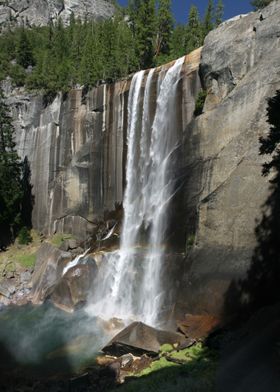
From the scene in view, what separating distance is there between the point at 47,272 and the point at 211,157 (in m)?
17.3

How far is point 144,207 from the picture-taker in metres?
32.3

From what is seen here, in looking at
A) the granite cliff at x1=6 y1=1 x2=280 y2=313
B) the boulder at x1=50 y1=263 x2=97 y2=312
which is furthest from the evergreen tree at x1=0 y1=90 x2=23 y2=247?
the boulder at x1=50 y1=263 x2=97 y2=312

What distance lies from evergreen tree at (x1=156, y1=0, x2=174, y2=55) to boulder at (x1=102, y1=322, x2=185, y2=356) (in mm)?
43911

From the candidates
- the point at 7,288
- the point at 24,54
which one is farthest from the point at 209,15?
the point at 7,288

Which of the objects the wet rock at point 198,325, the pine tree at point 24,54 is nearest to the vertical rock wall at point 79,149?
the pine tree at point 24,54

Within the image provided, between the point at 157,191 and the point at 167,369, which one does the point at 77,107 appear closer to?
the point at 157,191

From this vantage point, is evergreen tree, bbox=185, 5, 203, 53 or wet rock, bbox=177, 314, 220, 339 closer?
wet rock, bbox=177, 314, 220, 339

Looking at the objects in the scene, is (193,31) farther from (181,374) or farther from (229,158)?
(181,374)

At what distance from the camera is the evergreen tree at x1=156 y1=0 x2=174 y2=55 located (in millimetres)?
56312

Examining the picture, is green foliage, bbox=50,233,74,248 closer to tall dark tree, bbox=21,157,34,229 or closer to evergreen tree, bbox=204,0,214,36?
tall dark tree, bbox=21,157,34,229

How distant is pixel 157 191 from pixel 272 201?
11.4 meters

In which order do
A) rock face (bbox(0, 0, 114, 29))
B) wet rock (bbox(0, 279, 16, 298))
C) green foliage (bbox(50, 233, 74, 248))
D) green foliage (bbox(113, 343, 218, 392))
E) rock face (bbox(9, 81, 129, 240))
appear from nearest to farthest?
green foliage (bbox(113, 343, 218, 392)), wet rock (bbox(0, 279, 16, 298)), rock face (bbox(9, 81, 129, 240)), green foliage (bbox(50, 233, 74, 248)), rock face (bbox(0, 0, 114, 29))

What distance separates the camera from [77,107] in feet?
140

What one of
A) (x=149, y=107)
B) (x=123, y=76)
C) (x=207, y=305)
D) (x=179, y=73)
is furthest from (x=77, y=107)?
(x=207, y=305)
